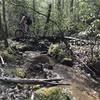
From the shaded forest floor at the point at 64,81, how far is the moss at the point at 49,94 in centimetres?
41

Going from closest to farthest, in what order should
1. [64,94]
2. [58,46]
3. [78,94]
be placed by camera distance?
1. [64,94]
2. [78,94]
3. [58,46]

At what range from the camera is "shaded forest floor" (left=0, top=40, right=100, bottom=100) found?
860 centimetres

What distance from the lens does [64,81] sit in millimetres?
10547

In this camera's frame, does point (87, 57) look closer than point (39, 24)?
Yes

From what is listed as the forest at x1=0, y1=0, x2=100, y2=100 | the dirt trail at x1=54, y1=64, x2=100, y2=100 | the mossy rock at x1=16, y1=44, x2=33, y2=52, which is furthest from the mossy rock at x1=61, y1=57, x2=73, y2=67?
the mossy rock at x1=16, y1=44, x2=33, y2=52

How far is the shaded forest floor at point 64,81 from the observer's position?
8602mm

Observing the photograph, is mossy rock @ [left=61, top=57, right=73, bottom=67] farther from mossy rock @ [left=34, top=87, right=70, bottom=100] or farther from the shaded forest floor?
mossy rock @ [left=34, top=87, right=70, bottom=100]

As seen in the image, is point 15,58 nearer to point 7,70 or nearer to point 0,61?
point 0,61

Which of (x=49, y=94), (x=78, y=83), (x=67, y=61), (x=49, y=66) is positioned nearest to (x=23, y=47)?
(x=67, y=61)

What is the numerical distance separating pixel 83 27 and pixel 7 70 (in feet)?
25.9

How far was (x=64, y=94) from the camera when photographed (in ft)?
27.9

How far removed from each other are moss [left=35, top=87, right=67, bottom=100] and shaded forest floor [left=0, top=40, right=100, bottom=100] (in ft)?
1.36

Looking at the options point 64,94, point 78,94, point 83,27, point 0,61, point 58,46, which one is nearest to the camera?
point 64,94

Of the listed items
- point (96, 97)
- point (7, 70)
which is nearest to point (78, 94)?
point (96, 97)
